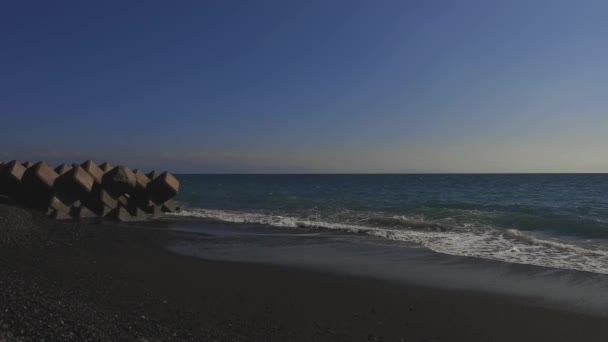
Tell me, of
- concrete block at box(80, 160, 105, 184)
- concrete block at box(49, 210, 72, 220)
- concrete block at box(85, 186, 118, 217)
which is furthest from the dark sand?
concrete block at box(80, 160, 105, 184)

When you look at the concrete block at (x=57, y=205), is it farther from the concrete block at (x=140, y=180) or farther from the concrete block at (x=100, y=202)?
the concrete block at (x=140, y=180)

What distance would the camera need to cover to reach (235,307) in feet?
20.1

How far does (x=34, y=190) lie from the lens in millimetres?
16594

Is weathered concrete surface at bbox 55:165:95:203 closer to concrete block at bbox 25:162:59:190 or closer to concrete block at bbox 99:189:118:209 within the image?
concrete block at bbox 25:162:59:190

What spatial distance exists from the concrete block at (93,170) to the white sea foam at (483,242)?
5.63 metres

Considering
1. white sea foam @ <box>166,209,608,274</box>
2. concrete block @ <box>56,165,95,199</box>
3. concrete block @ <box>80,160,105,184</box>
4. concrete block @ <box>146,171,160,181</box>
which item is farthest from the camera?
concrete block @ <box>146,171,160,181</box>

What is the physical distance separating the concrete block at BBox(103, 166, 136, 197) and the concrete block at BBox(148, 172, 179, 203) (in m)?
1.39

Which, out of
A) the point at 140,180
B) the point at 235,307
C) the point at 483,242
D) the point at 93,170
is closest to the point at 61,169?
the point at 93,170

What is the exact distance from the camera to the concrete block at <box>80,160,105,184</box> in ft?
58.2

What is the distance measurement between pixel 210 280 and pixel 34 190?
41.5ft

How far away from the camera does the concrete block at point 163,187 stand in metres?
19.3

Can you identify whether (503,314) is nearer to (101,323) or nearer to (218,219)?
(101,323)

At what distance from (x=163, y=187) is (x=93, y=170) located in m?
2.99

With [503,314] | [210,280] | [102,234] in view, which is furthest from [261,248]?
[503,314]
